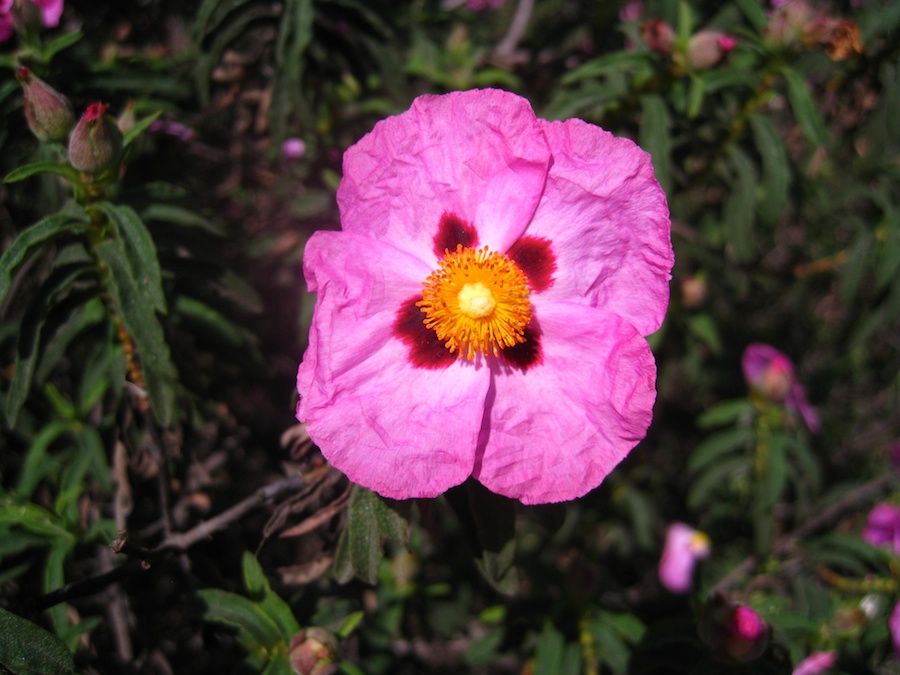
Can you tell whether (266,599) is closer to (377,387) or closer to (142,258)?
(377,387)

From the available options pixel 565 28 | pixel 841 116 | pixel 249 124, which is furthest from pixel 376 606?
pixel 841 116

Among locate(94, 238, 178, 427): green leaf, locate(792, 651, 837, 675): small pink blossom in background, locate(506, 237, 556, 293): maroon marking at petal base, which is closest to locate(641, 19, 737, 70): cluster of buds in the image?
locate(506, 237, 556, 293): maroon marking at petal base

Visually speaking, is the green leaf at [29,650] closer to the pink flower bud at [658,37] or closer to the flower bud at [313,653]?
the flower bud at [313,653]

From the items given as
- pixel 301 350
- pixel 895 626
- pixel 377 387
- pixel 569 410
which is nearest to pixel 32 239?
pixel 377 387

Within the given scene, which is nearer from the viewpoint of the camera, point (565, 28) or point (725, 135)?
point (725, 135)

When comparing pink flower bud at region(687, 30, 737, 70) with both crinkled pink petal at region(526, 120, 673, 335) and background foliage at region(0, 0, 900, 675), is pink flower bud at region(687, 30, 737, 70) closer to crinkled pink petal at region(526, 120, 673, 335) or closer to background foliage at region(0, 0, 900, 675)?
background foliage at region(0, 0, 900, 675)

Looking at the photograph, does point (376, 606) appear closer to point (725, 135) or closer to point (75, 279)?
point (75, 279)
